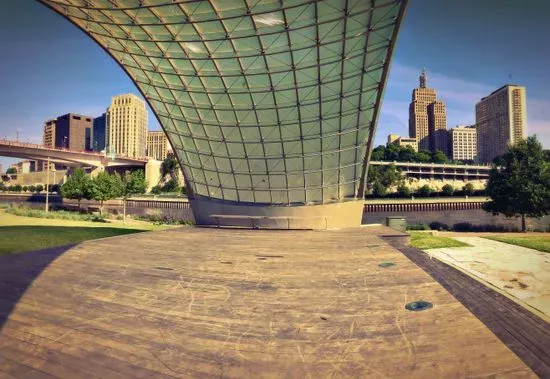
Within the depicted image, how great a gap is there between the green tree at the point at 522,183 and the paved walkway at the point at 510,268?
1169 inches

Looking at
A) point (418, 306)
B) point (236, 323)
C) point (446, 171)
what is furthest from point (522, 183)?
point (446, 171)

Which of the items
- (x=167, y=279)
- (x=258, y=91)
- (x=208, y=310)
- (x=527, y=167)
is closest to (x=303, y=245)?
(x=167, y=279)

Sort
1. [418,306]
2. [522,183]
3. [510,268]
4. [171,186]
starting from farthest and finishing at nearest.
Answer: [171,186], [522,183], [510,268], [418,306]

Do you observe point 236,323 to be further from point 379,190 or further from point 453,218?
point 379,190

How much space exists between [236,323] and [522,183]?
50.7m

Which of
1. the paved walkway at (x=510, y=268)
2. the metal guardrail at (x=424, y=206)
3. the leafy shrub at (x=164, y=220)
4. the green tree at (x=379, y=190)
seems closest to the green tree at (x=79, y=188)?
the leafy shrub at (x=164, y=220)

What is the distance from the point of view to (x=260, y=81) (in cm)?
2903

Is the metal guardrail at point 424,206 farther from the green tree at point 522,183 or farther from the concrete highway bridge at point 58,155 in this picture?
the concrete highway bridge at point 58,155

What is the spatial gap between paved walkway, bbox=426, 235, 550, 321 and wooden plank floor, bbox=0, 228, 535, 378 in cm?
245

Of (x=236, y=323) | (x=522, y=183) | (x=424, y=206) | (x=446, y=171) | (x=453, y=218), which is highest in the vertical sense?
(x=446, y=171)

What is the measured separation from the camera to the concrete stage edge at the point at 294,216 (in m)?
34.1

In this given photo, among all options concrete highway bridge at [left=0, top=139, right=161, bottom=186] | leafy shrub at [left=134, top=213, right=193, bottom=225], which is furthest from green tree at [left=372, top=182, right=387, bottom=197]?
concrete highway bridge at [left=0, top=139, right=161, bottom=186]

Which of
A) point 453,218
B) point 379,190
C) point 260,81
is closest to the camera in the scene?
point 260,81

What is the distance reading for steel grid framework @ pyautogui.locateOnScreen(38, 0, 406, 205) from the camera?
23125 mm
